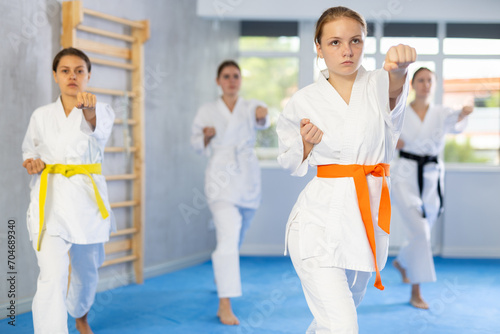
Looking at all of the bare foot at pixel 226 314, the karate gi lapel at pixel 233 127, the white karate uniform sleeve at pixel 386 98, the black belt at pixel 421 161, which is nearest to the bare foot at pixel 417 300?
the black belt at pixel 421 161

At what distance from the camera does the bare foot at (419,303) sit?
12.4 feet

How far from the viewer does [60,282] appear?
2562 mm

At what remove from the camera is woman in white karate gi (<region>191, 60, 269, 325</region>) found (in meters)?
3.61

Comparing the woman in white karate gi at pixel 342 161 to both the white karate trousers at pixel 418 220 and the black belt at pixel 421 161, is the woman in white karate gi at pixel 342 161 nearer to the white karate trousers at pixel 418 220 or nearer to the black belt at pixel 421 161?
the white karate trousers at pixel 418 220

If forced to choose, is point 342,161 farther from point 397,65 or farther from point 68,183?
point 68,183

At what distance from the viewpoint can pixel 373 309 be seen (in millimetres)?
3732

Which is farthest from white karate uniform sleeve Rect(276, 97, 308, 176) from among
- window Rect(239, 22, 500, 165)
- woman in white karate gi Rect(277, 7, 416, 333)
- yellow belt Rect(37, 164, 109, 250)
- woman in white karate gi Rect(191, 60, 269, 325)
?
window Rect(239, 22, 500, 165)

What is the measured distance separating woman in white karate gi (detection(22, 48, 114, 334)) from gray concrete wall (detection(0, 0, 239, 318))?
0.76 meters

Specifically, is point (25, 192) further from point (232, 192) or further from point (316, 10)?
Result: point (316, 10)

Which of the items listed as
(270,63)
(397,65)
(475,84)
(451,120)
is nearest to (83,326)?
(397,65)

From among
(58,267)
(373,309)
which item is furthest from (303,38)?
(58,267)

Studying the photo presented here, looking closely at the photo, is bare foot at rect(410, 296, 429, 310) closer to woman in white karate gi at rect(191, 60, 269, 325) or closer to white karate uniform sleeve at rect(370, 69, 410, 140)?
woman in white karate gi at rect(191, 60, 269, 325)

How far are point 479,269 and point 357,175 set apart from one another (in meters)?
3.85

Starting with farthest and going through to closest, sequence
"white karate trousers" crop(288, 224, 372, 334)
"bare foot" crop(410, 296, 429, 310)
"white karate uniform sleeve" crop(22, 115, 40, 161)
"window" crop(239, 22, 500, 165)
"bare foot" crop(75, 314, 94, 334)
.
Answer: "window" crop(239, 22, 500, 165) → "bare foot" crop(410, 296, 429, 310) → "bare foot" crop(75, 314, 94, 334) → "white karate uniform sleeve" crop(22, 115, 40, 161) → "white karate trousers" crop(288, 224, 372, 334)
